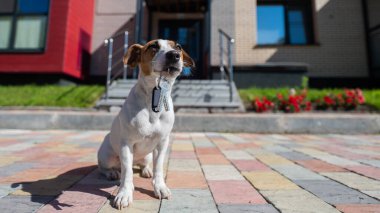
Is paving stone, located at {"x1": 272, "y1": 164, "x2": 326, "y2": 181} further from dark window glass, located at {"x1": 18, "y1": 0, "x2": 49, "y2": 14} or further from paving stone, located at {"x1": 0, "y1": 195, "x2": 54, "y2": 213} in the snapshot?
dark window glass, located at {"x1": 18, "y1": 0, "x2": 49, "y2": 14}

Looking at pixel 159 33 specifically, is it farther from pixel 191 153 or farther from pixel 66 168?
pixel 66 168

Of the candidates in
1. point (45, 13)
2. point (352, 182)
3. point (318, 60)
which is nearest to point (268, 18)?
point (318, 60)

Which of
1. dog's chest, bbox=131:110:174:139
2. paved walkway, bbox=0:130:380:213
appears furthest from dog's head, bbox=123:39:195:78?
paved walkway, bbox=0:130:380:213

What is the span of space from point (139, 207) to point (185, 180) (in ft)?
2.33

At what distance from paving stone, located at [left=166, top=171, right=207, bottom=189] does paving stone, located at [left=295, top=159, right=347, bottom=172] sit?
1240mm

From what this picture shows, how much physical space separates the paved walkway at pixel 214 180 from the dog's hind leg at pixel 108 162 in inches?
4.0

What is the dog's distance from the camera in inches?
77.3

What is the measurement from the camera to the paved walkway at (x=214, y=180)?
186 cm

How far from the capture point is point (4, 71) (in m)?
9.88

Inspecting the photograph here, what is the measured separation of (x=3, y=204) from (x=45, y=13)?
1000cm

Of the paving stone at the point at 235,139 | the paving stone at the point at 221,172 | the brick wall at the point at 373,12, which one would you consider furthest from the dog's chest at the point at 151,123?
the brick wall at the point at 373,12

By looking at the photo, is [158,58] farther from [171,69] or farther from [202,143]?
[202,143]

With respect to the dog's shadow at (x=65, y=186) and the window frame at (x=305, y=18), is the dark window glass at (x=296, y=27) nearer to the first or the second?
the window frame at (x=305, y=18)

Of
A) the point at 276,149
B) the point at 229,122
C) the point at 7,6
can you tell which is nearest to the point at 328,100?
the point at 229,122
